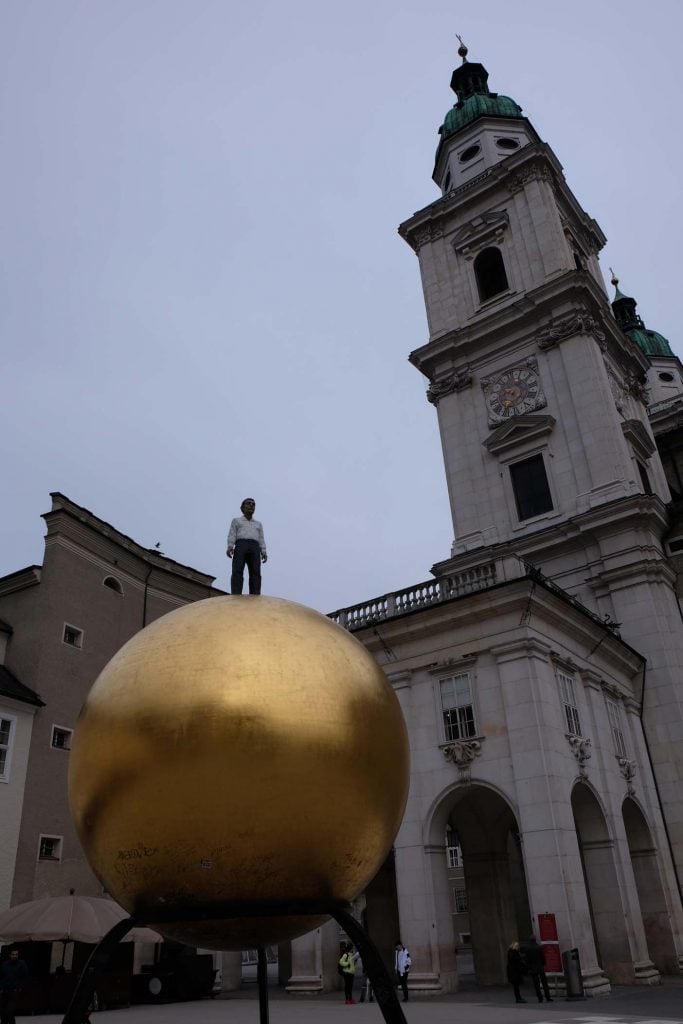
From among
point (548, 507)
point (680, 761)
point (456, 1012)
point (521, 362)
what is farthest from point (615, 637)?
point (521, 362)

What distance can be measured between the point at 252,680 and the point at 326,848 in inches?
42.0

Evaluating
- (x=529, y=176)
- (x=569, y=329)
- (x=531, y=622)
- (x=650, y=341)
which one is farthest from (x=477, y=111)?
(x=531, y=622)

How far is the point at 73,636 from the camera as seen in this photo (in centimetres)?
2780

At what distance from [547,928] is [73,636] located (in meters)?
18.2

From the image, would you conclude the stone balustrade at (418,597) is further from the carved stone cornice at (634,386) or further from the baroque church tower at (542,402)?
the carved stone cornice at (634,386)

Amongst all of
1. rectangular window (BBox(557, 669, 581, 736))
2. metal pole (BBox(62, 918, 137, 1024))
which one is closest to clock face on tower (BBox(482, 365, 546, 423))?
rectangular window (BBox(557, 669, 581, 736))

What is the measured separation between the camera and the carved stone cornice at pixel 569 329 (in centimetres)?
3709

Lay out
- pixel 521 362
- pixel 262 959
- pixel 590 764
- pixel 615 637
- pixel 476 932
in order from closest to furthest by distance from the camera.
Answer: pixel 262 959 → pixel 590 764 → pixel 476 932 → pixel 615 637 → pixel 521 362

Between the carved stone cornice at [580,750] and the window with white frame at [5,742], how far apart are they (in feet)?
54.4

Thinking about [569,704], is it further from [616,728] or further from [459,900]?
[459,900]

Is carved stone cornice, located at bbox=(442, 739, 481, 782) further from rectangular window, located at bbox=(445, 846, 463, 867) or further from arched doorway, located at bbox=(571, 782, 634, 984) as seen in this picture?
rectangular window, located at bbox=(445, 846, 463, 867)

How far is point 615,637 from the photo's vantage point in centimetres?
2672

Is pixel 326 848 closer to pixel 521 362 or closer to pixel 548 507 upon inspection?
pixel 548 507

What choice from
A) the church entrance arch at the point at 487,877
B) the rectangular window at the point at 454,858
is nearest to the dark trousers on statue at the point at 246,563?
the church entrance arch at the point at 487,877
